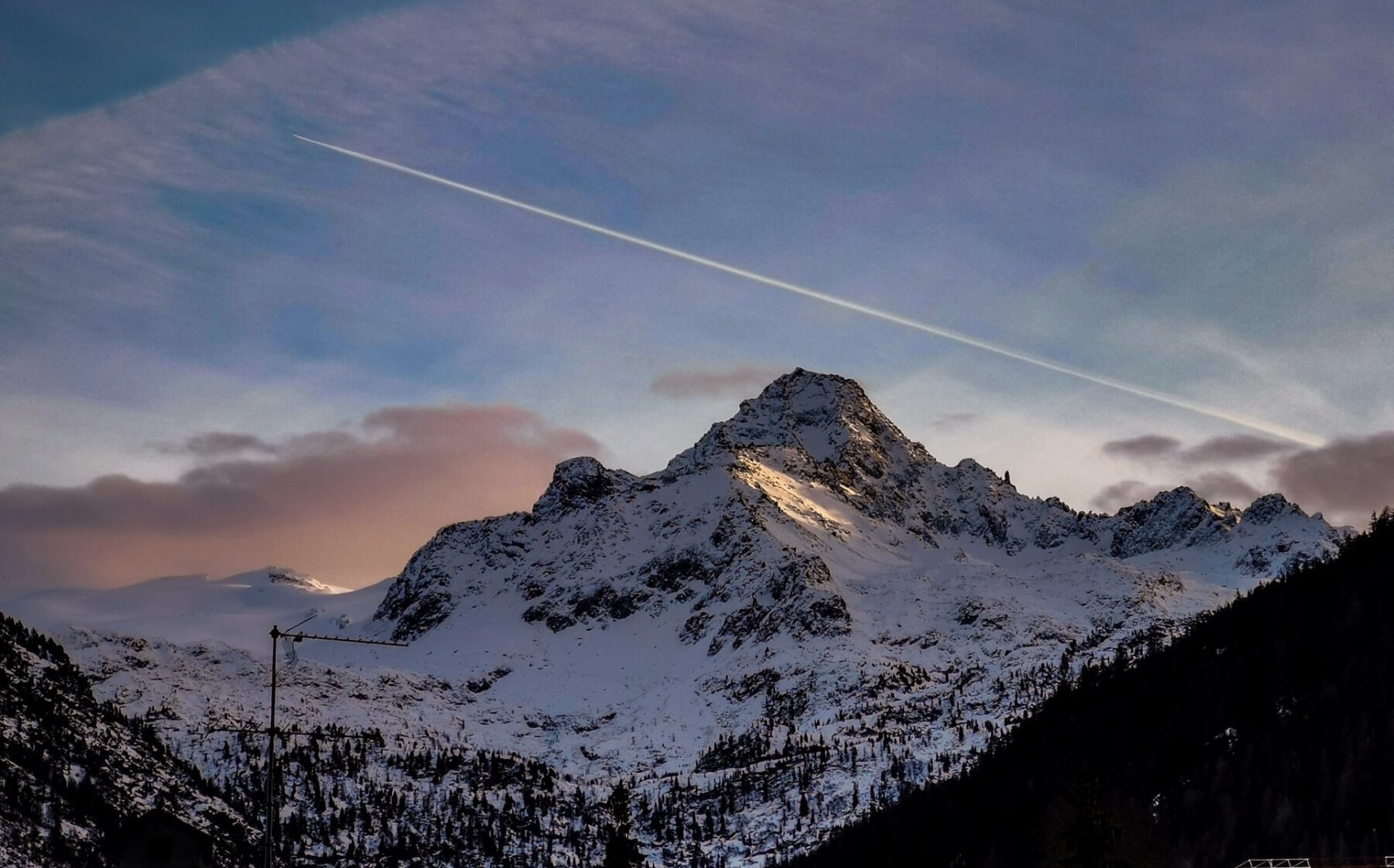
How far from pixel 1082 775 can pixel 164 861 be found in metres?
120

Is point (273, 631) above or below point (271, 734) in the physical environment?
above

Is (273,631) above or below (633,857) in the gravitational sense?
above

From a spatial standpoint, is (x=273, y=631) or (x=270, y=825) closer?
(x=270, y=825)

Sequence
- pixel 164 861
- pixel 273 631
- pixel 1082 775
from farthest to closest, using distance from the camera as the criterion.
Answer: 1. pixel 1082 775
2. pixel 273 631
3. pixel 164 861

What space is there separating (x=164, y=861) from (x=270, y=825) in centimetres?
911

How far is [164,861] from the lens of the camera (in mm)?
84375

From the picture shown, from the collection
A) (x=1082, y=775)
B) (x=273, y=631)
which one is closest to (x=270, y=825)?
(x=273, y=631)

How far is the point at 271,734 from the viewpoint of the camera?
90.3m

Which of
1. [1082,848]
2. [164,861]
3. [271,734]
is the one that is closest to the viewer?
[164,861]

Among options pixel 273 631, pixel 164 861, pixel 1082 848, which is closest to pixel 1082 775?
pixel 1082 848

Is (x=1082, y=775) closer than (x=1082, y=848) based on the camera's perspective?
No

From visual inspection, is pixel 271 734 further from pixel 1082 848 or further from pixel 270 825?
pixel 1082 848

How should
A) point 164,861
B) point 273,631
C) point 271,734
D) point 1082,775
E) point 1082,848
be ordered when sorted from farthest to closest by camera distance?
point 1082,775
point 1082,848
point 273,631
point 271,734
point 164,861

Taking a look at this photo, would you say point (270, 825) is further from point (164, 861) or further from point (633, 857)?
point (633, 857)
